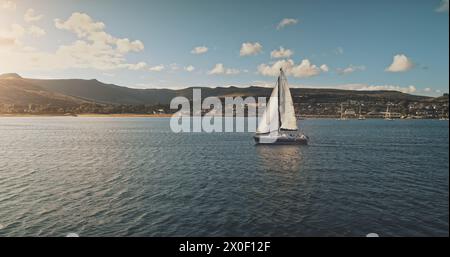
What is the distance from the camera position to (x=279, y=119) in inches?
3349

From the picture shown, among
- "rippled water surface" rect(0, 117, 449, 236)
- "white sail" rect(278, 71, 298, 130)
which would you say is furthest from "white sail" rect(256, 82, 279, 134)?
"rippled water surface" rect(0, 117, 449, 236)

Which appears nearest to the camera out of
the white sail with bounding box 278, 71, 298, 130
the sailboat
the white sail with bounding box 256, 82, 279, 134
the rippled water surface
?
the rippled water surface

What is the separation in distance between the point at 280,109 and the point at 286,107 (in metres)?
1.88

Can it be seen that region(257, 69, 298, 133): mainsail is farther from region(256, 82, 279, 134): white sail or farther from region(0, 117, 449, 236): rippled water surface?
region(0, 117, 449, 236): rippled water surface

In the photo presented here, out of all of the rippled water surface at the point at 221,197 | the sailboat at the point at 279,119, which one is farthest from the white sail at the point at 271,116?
the rippled water surface at the point at 221,197

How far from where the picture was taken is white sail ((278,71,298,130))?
80.1 m

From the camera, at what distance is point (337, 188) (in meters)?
38.1

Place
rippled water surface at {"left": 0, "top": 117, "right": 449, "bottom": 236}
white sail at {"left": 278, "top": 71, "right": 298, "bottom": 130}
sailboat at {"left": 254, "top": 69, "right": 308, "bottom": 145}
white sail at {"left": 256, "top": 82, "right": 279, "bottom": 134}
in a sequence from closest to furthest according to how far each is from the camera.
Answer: rippled water surface at {"left": 0, "top": 117, "right": 449, "bottom": 236}, white sail at {"left": 278, "top": 71, "right": 298, "bottom": 130}, sailboat at {"left": 254, "top": 69, "right": 308, "bottom": 145}, white sail at {"left": 256, "top": 82, "right": 279, "bottom": 134}

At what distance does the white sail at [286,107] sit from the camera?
80.1 metres

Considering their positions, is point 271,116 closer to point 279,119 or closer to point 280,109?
point 279,119

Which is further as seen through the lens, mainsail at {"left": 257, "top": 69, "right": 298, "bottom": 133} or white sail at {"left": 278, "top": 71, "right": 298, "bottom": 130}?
mainsail at {"left": 257, "top": 69, "right": 298, "bottom": 133}

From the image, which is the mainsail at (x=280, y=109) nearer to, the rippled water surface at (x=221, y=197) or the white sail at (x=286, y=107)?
the white sail at (x=286, y=107)
